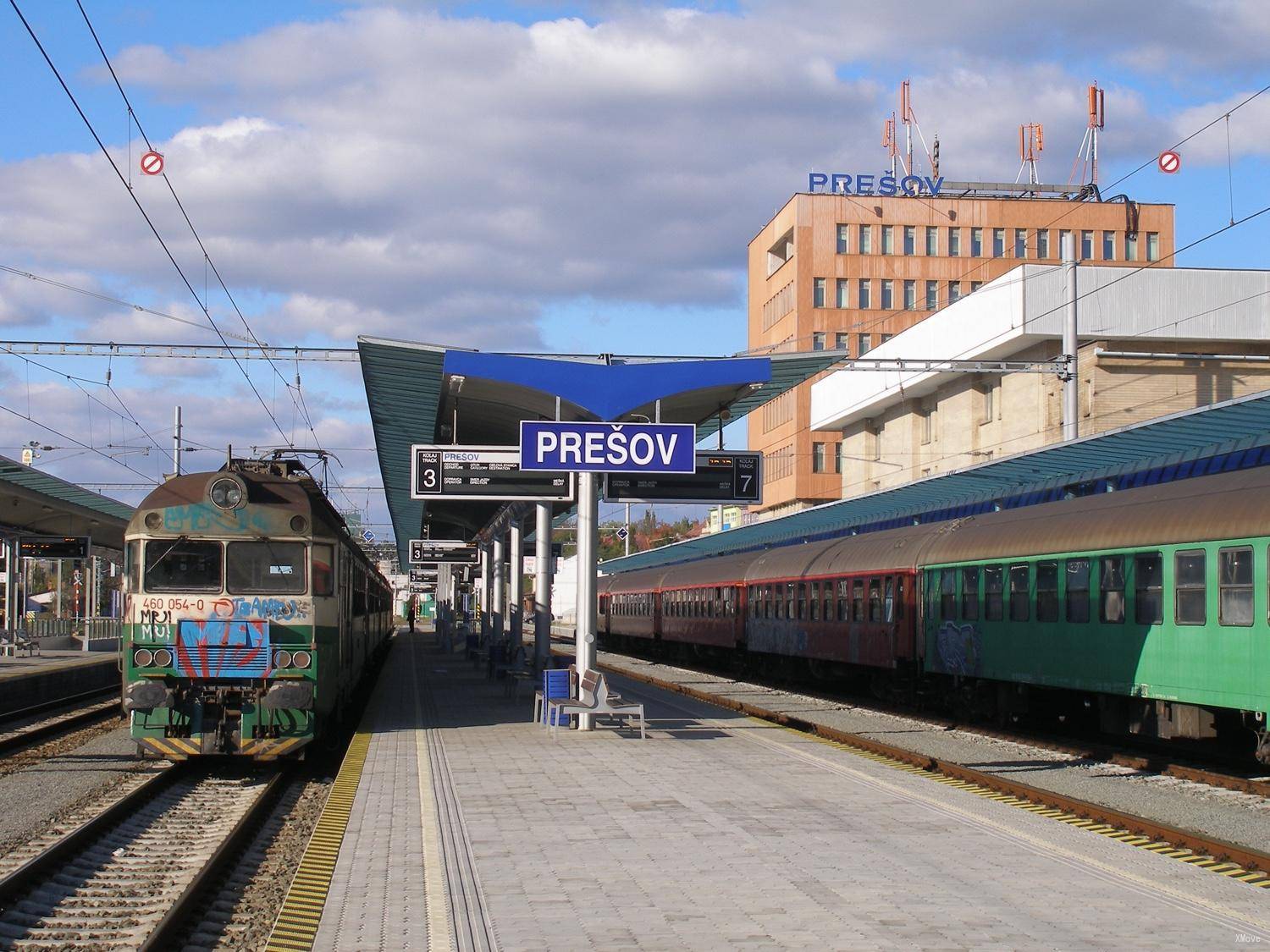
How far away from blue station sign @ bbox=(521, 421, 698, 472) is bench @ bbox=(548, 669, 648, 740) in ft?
8.70

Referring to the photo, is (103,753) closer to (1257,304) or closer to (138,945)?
(138,945)

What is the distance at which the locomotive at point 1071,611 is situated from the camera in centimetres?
1302

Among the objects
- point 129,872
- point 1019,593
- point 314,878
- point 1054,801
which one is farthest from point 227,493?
point 1019,593

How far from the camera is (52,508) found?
35719mm

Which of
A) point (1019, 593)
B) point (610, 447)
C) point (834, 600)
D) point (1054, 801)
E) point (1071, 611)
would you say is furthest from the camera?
point (834, 600)

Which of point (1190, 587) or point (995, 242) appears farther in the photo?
point (995, 242)

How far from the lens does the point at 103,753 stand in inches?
653

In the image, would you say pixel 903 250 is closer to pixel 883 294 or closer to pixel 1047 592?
pixel 883 294

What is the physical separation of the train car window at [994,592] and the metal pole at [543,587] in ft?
30.5

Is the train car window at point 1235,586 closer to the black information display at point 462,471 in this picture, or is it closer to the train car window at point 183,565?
the black information display at point 462,471

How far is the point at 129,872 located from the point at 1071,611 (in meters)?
11.2

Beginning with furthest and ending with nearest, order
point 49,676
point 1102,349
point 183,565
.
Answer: point 1102,349, point 49,676, point 183,565

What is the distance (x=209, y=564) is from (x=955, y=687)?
11260mm

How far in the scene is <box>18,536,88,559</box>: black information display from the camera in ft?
116
